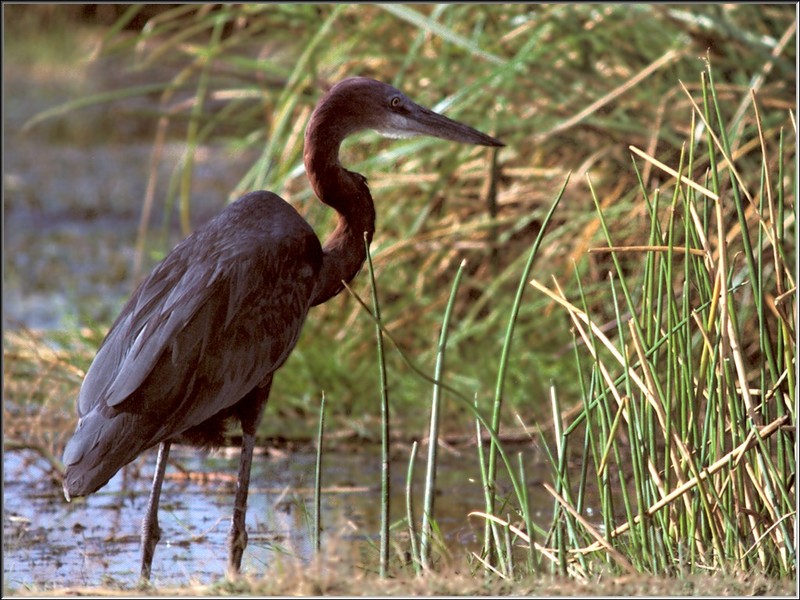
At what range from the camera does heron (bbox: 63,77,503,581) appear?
10.5 feet

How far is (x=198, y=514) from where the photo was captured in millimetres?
4496

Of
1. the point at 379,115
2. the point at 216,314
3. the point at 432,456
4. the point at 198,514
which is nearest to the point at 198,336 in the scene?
the point at 216,314

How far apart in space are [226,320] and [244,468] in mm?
394

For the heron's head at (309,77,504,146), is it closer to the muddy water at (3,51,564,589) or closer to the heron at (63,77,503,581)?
the heron at (63,77,503,581)

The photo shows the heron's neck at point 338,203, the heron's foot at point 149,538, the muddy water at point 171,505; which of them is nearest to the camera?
the heron's foot at point 149,538

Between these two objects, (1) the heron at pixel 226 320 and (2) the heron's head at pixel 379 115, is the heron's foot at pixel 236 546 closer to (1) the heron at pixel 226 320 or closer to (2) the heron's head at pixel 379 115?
(1) the heron at pixel 226 320

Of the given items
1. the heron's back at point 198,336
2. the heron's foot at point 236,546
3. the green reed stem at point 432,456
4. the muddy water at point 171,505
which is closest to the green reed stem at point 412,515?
the green reed stem at point 432,456

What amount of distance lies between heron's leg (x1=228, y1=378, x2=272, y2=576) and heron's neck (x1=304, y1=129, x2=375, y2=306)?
300 mm

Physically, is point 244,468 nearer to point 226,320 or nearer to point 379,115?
point 226,320

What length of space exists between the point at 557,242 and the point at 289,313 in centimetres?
236

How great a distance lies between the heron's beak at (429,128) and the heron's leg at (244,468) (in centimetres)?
77

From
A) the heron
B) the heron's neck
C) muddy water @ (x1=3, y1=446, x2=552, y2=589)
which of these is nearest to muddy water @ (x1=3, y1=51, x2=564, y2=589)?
muddy water @ (x1=3, y1=446, x2=552, y2=589)

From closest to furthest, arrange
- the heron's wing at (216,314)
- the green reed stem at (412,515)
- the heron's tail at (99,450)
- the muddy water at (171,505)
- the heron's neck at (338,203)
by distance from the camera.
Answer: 1. the green reed stem at (412,515)
2. the heron's tail at (99,450)
3. the heron's wing at (216,314)
4. the heron's neck at (338,203)
5. the muddy water at (171,505)

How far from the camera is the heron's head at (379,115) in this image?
3.70m
